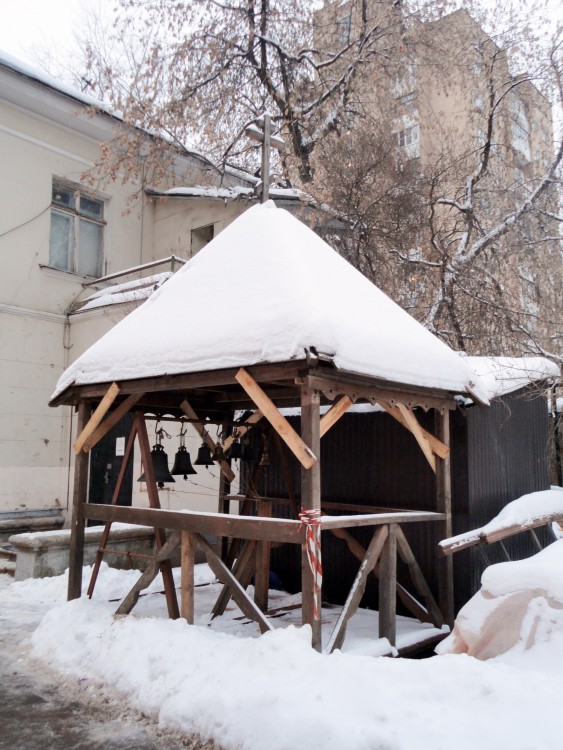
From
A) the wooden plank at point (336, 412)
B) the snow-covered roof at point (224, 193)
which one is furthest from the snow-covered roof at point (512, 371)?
the snow-covered roof at point (224, 193)

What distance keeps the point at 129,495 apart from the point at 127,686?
7274 mm

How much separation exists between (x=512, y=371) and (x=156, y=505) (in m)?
4.67

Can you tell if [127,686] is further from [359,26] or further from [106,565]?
[359,26]

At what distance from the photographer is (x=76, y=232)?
13.5 m

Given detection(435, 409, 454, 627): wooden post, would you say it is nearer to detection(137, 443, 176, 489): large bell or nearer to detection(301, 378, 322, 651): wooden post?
detection(301, 378, 322, 651): wooden post

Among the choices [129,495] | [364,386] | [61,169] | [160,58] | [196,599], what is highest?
[160,58]

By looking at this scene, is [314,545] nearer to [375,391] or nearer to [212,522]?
[212,522]

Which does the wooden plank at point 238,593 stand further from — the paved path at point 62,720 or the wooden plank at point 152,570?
the paved path at point 62,720

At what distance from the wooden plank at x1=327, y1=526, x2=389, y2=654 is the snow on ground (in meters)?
0.54

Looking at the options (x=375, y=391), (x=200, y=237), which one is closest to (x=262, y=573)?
(x=375, y=391)

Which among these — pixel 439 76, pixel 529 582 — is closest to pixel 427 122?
pixel 439 76

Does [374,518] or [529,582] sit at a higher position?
[374,518]

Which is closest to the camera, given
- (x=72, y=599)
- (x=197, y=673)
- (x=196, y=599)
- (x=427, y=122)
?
(x=197, y=673)

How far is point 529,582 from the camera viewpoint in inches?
175
